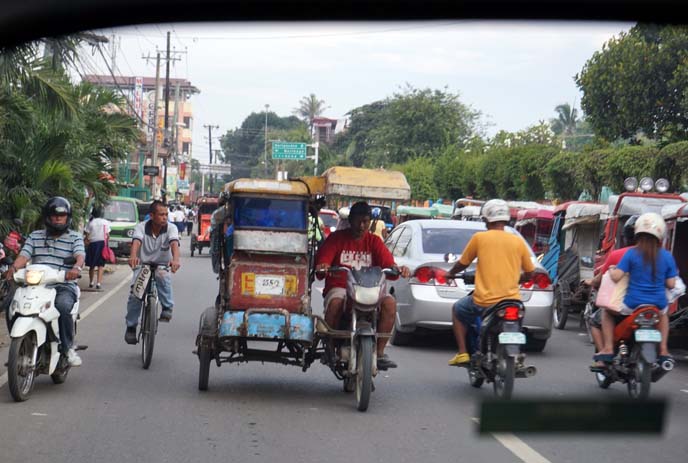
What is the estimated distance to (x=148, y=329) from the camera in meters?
10.7

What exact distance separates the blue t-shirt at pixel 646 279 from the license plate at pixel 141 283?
4945 millimetres

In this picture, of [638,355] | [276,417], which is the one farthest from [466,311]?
[276,417]

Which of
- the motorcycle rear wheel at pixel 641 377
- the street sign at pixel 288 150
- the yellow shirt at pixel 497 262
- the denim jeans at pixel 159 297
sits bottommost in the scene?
the motorcycle rear wheel at pixel 641 377

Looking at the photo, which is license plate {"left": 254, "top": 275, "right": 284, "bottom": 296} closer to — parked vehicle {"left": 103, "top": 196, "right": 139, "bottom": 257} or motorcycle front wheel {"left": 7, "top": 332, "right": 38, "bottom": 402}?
motorcycle front wheel {"left": 7, "top": 332, "right": 38, "bottom": 402}

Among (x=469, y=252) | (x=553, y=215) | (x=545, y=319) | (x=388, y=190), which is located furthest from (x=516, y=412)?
(x=553, y=215)

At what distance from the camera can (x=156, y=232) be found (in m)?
11.2

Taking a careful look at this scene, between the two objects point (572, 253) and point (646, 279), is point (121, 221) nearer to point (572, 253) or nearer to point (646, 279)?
point (572, 253)

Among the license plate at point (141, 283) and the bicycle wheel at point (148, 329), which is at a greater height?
the license plate at point (141, 283)

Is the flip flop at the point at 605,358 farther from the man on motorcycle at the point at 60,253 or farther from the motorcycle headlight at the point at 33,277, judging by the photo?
the motorcycle headlight at the point at 33,277

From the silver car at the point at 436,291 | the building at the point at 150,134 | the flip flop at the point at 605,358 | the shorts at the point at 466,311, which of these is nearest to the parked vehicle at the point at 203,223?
the building at the point at 150,134

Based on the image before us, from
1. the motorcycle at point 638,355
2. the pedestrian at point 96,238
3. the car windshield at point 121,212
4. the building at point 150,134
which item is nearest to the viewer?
the motorcycle at point 638,355

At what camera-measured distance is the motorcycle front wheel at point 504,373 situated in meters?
8.26

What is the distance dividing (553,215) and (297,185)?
12.9m

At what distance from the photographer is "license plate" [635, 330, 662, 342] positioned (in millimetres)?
8812
